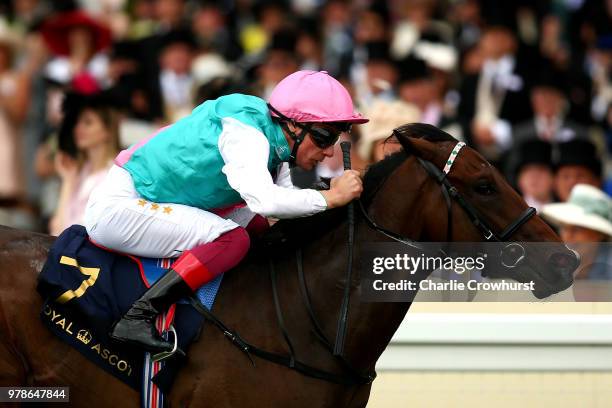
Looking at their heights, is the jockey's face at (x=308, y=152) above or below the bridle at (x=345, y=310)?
above

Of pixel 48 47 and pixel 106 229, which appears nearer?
pixel 106 229

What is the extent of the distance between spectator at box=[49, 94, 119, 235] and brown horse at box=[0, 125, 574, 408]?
114 inches

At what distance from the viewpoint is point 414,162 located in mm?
4941

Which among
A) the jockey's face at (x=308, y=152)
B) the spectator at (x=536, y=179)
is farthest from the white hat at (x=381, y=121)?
the jockey's face at (x=308, y=152)

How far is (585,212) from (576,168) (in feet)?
4.67

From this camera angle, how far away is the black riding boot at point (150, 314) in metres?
4.71

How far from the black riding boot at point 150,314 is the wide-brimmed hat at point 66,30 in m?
6.49

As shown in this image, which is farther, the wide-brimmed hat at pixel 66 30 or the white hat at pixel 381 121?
the wide-brimmed hat at pixel 66 30

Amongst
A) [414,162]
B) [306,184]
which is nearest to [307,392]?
[414,162]

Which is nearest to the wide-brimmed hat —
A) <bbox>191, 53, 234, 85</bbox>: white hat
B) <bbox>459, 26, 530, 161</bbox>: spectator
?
<bbox>191, 53, 234, 85</bbox>: white hat

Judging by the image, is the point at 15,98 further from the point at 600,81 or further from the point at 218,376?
the point at 218,376

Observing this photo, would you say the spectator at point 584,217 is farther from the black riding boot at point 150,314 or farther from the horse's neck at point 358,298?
the black riding boot at point 150,314

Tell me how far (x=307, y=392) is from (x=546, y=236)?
45.4 inches

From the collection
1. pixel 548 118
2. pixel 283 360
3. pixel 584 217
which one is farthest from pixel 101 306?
pixel 548 118
